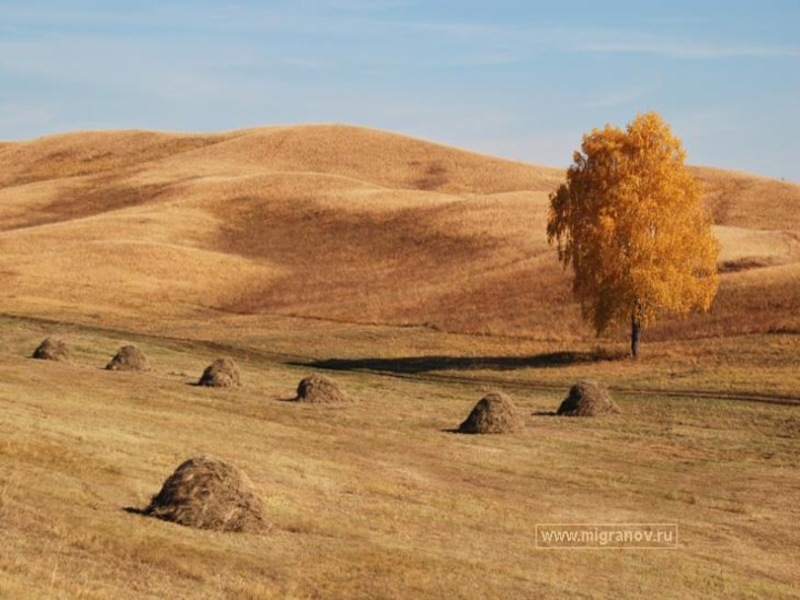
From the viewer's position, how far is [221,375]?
49.6 meters

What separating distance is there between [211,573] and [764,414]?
110 feet

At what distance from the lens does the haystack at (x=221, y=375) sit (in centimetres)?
4947

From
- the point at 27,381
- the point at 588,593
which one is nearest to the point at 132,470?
the point at 588,593

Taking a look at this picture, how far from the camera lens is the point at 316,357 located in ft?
229

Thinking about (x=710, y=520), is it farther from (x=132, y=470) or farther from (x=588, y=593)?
(x=132, y=470)

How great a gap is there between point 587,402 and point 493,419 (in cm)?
703

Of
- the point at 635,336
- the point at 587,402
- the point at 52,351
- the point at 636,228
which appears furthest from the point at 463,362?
the point at 52,351

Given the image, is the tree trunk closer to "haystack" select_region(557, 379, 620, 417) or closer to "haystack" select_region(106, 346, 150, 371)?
"haystack" select_region(557, 379, 620, 417)

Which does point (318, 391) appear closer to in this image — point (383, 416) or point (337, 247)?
point (383, 416)

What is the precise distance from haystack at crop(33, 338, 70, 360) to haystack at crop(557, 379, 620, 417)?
74.8ft

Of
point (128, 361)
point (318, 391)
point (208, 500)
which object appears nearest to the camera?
point (208, 500)

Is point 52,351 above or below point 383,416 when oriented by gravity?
above

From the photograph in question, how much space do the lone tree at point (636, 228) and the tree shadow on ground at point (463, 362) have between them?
9.22 ft

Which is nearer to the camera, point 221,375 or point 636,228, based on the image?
point 221,375
